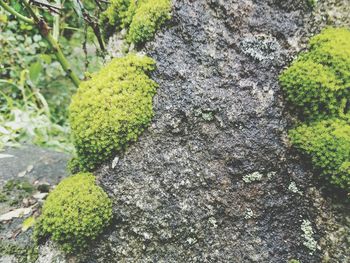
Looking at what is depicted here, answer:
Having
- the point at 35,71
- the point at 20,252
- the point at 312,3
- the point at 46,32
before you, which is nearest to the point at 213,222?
the point at 20,252

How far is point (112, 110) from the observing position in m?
1.95

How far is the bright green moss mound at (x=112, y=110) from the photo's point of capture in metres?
1.95

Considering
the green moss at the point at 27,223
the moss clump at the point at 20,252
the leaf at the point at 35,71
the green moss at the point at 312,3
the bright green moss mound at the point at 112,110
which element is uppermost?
the green moss at the point at 312,3

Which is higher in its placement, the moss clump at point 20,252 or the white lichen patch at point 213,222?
the white lichen patch at point 213,222

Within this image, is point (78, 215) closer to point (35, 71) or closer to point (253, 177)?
point (253, 177)

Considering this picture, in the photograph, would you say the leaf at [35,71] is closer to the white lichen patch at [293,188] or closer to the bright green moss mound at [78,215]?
the bright green moss mound at [78,215]

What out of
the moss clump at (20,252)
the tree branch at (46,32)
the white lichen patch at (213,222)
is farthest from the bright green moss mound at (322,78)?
the moss clump at (20,252)

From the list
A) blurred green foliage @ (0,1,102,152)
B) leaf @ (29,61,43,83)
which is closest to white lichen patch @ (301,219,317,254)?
blurred green foliage @ (0,1,102,152)

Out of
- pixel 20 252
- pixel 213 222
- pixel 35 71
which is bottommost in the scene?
pixel 20 252

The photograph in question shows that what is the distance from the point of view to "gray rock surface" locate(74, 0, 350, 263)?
1880mm

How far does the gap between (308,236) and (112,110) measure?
1200mm

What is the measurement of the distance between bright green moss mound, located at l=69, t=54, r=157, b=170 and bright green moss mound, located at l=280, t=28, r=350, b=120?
76 centimetres

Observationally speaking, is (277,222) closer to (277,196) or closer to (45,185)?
(277,196)

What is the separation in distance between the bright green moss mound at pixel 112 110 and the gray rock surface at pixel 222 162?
67 millimetres
